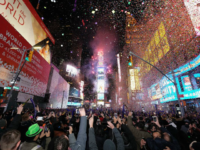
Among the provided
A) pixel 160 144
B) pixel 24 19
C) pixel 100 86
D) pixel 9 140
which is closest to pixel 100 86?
pixel 100 86

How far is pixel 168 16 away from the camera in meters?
28.9

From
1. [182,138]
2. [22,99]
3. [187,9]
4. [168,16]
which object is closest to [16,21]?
[22,99]

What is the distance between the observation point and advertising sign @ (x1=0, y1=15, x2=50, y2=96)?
14.4 m

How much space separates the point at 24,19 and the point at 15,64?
987cm

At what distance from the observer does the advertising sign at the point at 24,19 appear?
15906 mm

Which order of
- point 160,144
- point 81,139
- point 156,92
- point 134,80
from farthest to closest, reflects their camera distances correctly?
point 134,80, point 156,92, point 160,144, point 81,139

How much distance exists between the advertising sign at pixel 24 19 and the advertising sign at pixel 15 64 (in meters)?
1.77

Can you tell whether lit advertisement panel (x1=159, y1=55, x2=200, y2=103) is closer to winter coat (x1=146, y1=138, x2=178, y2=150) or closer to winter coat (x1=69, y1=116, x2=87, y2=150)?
winter coat (x1=146, y1=138, x2=178, y2=150)

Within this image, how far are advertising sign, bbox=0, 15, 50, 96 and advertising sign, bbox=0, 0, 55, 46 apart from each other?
5.81ft

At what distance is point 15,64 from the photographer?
1694 centimetres

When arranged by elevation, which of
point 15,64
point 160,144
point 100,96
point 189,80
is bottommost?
point 160,144

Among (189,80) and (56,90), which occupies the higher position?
(189,80)

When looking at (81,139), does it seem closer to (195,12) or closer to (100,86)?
(195,12)

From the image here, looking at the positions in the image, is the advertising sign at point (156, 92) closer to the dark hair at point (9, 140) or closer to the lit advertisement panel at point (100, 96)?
the lit advertisement panel at point (100, 96)
